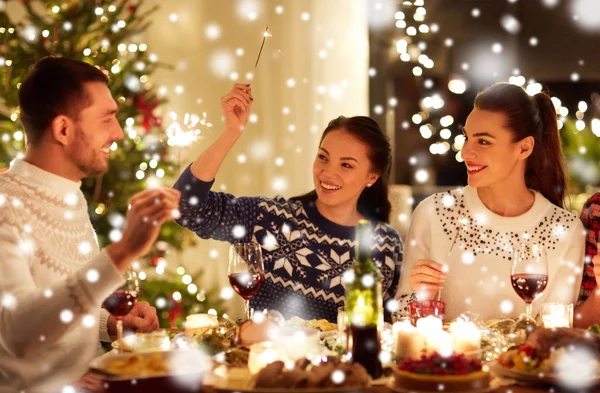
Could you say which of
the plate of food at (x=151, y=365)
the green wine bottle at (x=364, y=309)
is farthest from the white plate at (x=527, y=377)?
the plate of food at (x=151, y=365)

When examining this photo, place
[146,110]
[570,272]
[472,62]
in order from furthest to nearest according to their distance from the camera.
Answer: [472,62] → [146,110] → [570,272]

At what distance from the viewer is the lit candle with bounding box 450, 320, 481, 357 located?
5.47 feet

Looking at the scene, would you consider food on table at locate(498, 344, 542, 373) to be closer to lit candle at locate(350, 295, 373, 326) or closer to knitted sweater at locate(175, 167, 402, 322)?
lit candle at locate(350, 295, 373, 326)

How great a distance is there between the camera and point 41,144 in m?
1.98

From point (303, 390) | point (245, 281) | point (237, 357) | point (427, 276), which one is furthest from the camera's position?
point (427, 276)

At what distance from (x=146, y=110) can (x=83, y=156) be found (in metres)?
1.84

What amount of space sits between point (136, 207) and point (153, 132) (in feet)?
8.22

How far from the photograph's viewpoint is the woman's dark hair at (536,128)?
254cm

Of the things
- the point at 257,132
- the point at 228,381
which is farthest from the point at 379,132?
the point at 257,132

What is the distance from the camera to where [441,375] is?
1.42 metres

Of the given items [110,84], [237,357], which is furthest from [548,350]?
[110,84]

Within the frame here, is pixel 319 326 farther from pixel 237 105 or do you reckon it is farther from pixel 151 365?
pixel 237 105

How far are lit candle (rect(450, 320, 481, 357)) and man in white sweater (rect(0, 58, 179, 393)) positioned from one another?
2.19 feet
